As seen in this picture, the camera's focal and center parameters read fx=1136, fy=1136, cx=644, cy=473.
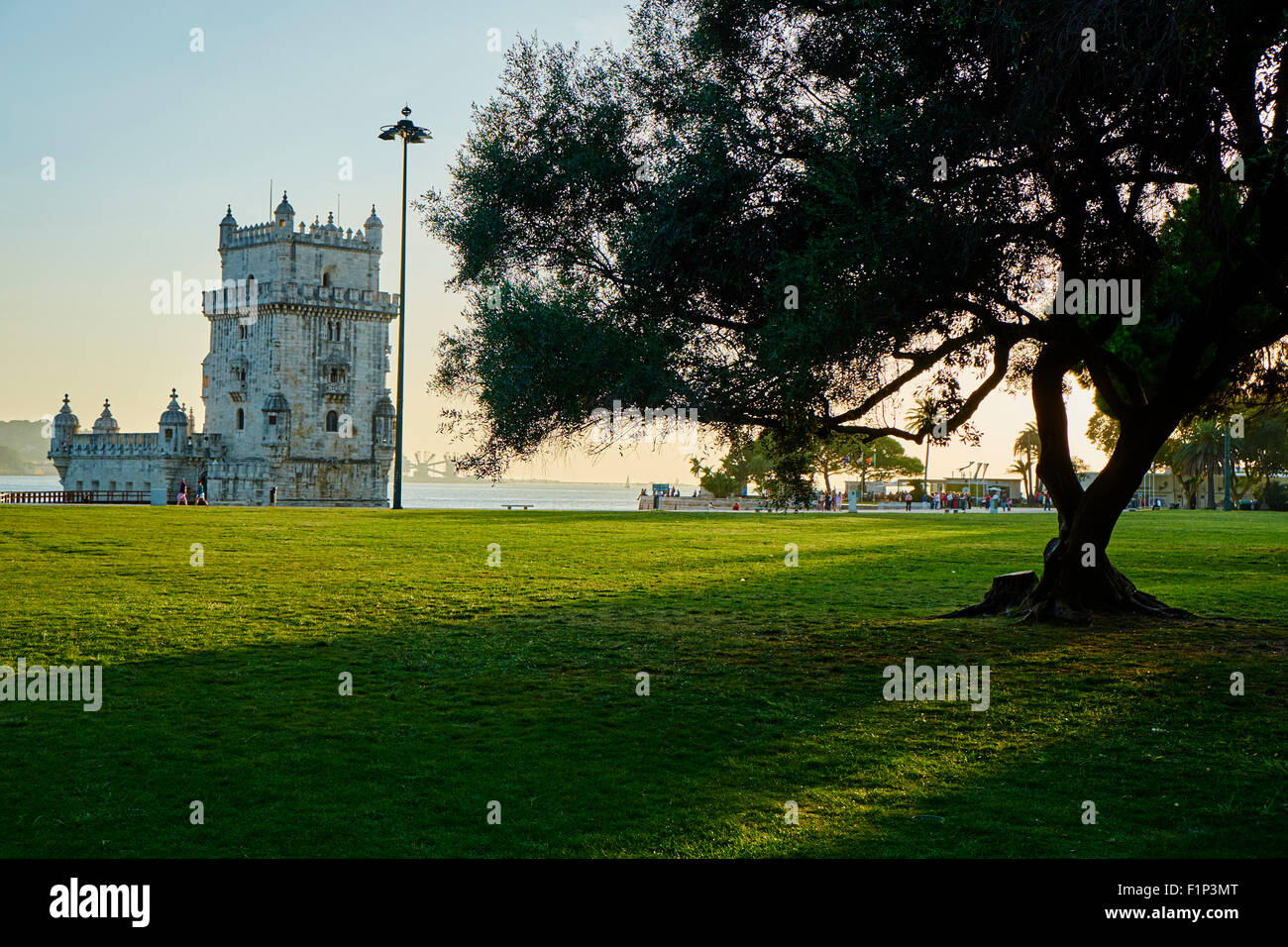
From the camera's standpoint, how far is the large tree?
13.0m

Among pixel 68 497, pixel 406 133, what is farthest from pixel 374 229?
pixel 406 133

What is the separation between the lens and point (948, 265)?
531 inches

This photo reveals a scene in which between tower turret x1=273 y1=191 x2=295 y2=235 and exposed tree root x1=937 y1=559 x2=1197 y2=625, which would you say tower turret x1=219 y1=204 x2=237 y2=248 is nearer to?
tower turret x1=273 y1=191 x2=295 y2=235

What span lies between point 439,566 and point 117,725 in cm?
1486

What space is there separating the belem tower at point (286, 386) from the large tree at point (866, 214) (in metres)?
85.3

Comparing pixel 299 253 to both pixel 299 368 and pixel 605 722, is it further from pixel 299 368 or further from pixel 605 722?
pixel 605 722

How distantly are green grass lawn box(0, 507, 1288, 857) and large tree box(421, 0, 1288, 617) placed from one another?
321cm

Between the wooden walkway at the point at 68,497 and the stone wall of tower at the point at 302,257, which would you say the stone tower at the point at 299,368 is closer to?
the stone wall of tower at the point at 302,257

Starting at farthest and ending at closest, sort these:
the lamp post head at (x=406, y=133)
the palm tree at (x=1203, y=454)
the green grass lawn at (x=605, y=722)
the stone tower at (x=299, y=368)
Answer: the stone tower at (x=299, y=368) → the palm tree at (x=1203, y=454) → the lamp post head at (x=406, y=133) → the green grass lawn at (x=605, y=722)

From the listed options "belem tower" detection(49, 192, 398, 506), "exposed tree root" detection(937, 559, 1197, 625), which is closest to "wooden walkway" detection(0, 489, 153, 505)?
"belem tower" detection(49, 192, 398, 506)

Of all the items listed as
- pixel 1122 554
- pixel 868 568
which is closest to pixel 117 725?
pixel 868 568

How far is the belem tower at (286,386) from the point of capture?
9931 cm

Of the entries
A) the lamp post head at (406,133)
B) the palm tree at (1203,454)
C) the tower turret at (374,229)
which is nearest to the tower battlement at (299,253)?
the tower turret at (374,229)

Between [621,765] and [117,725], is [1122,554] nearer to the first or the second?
[621,765]
